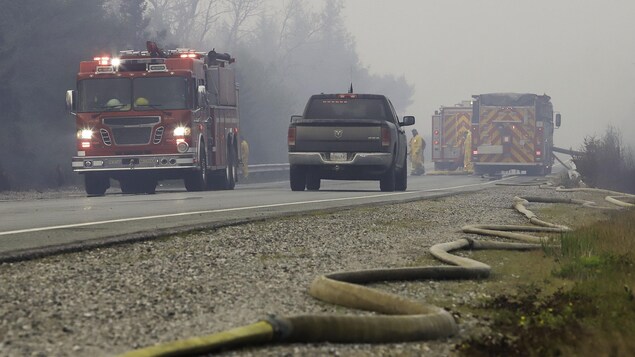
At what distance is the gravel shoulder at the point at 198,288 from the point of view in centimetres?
514

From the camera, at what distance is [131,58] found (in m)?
25.1

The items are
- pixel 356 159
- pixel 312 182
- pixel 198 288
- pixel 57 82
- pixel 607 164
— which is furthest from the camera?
pixel 57 82

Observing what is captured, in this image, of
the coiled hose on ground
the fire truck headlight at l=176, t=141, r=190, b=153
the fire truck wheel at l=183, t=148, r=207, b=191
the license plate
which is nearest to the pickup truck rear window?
the license plate

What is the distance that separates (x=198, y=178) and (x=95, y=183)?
2315mm

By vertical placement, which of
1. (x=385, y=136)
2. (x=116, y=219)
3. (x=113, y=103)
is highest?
(x=113, y=103)

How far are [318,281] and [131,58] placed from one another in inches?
758

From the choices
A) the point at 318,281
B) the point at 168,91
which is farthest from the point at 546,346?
the point at 168,91

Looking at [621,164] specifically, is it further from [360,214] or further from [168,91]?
[360,214]

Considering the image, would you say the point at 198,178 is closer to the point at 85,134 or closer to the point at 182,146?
the point at 182,146

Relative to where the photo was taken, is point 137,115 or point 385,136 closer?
point 385,136

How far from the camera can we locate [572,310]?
622cm

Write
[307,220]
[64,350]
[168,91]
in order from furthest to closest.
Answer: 1. [168,91]
2. [307,220]
3. [64,350]

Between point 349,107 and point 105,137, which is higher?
point 349,107

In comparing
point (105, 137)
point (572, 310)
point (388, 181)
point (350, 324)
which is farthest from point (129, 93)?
point (350, 324)
